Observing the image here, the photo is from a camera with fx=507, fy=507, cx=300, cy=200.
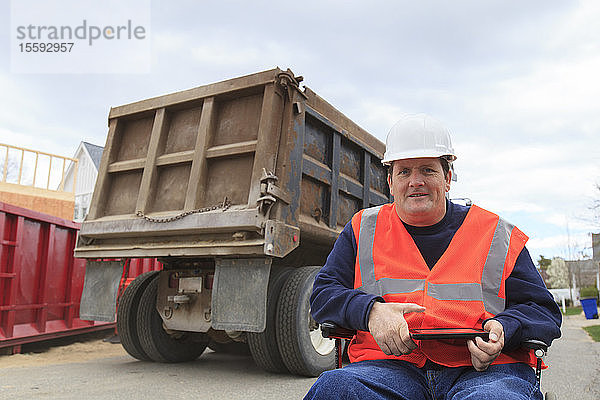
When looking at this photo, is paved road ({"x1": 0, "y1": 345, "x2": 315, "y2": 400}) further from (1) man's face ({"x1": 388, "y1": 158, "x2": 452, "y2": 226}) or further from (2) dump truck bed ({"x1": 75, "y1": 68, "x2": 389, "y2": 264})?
(1) man's face ({"x1": 388, "y1": 158, "x2": 452, "y2": 226})

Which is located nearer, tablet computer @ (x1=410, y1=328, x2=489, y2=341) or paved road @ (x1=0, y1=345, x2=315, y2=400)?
tablet computer @ (x1=410, y1=328, x2=489, y2=341)

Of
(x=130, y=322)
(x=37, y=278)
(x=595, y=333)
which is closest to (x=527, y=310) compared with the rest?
(x=130, y=322)

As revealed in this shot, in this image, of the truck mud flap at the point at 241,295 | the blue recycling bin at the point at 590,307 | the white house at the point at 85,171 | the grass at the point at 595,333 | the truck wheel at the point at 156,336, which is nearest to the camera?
the truck mud flap at the point at 241,295

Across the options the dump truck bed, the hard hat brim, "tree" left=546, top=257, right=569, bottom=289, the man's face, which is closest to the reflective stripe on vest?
the man's face

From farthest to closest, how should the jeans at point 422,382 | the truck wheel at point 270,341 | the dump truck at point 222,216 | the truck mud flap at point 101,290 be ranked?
the truck mud flap at point 101,290, the truck wheel at point 270,341, the dump truck at point 222,216, the jeans at point 422,382

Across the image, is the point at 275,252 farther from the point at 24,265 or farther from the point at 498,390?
the point at 24,265

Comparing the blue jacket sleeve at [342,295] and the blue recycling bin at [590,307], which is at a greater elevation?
the blue jacket sleeve at [342,295]

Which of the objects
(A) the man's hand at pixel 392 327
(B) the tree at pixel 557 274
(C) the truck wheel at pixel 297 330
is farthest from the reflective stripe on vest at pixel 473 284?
(B) the tree at pixel 557 274

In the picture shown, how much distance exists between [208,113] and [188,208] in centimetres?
93

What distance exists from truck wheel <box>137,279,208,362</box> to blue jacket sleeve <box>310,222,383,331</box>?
3625mm

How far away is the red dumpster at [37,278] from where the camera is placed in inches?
236

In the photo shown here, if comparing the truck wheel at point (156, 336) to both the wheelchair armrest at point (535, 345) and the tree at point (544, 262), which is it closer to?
the wheelchair armrest at point (535, 345)

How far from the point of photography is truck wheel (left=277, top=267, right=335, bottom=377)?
4.43m

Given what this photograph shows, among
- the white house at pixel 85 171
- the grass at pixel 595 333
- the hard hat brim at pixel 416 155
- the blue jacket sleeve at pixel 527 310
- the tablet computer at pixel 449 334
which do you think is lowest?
the grass at pixel 595 333
